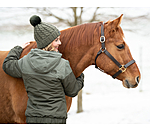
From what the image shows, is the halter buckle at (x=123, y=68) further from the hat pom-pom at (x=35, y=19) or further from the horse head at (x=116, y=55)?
the hat pom-pom at (x=35, y=19)

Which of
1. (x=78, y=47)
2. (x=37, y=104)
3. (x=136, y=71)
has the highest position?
(x=78, y=47)

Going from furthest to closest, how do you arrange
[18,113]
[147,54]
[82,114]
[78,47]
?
[147,54] < [82,114] < [78,47] < [18,113]

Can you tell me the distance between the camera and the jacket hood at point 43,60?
1537mm

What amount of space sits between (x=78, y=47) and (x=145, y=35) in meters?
4.20

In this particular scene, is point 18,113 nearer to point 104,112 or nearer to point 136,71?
point 136,71

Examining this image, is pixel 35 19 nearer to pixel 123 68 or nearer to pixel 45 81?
pixel 45 81

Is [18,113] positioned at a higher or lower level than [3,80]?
lower

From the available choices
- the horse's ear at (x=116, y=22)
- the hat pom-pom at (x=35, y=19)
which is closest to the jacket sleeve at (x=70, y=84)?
the hat pom-pom at (x=35, y=19)

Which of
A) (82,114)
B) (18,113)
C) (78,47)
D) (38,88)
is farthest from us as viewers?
(82,114)

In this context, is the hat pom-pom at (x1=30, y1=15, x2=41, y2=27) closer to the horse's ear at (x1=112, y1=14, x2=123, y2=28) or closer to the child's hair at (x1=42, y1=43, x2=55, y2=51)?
the child's hair at (x1=42, y1=43, x2=55, y2=51)

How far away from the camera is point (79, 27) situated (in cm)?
205

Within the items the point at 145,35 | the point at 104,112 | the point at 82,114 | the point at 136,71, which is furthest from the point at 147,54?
the point at 136,71

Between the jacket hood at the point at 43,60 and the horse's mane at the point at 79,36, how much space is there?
453 mm

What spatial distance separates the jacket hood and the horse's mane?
45 centimetres
